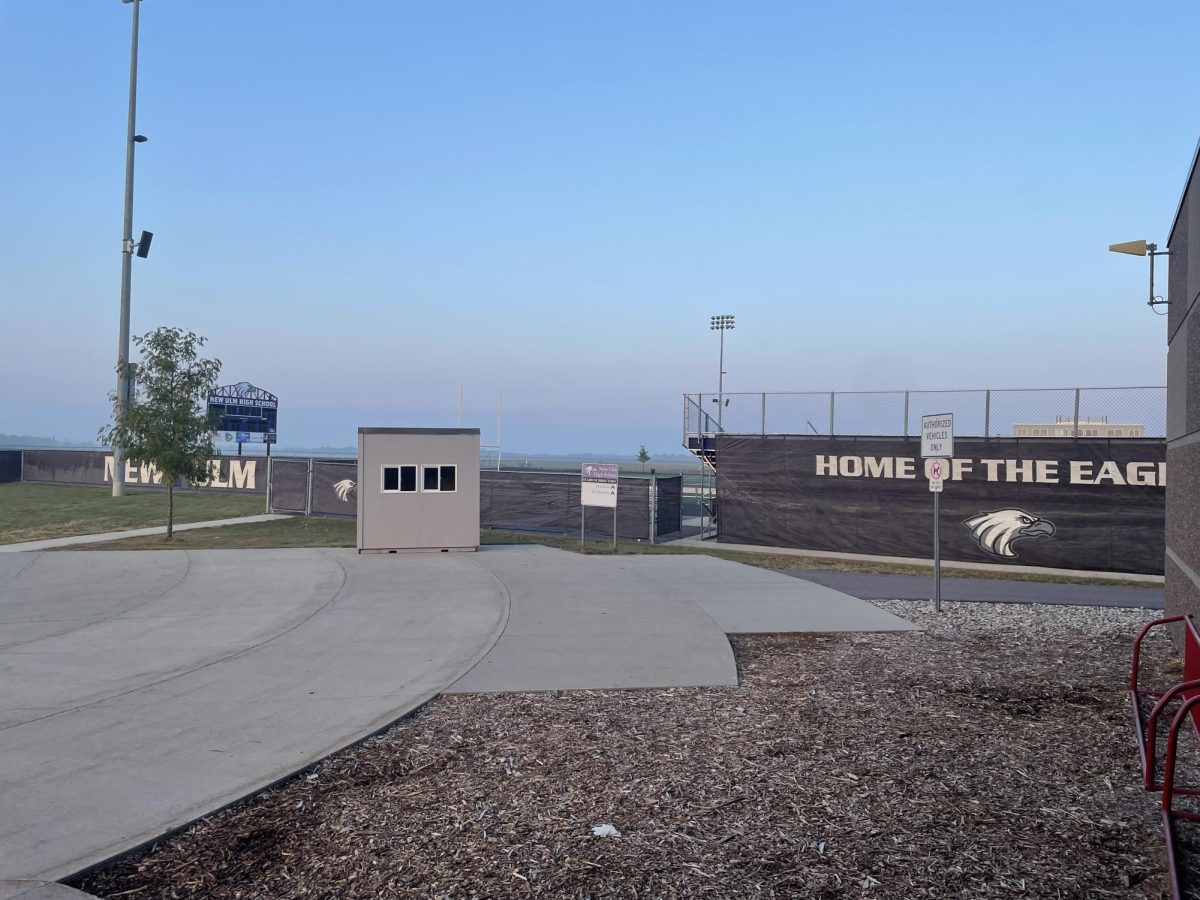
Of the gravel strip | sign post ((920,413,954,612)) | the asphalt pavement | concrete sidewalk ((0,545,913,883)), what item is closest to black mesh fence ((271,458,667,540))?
concrete sidewalk ((0,545,913,883))

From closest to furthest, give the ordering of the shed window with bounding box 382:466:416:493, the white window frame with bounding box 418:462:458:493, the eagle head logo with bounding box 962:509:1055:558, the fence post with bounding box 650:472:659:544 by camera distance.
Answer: the shed window with bounding box 382:466:416:493
the white window frame with bounding box 418:462:458:493
the eagle head logo with bounding box 962:509:1055:558
the fence post with bounding box 650:472:659:544

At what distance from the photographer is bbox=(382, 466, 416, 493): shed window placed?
695 inches

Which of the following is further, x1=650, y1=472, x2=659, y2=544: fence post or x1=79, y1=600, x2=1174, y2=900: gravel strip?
x1=650, y1=472, x2=659, y2=544: fence post

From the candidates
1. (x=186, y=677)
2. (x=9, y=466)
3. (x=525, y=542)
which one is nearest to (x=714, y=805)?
(x=186, y=677)

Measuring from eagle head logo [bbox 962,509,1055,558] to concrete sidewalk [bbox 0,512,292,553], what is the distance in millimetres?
18145

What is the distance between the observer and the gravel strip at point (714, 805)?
4.58 m

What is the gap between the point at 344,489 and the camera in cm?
2697

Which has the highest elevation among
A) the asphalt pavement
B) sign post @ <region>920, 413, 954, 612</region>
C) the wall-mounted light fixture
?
the wall-mounted light fixture

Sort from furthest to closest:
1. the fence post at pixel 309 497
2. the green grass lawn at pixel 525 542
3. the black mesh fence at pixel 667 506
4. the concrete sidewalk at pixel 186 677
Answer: the fence post at pixel 309 497 < the black mesh fence at pixel 667 506 < the green grass lawn at pixel 525 542 < the concrete sidewalk at pixel 186 677

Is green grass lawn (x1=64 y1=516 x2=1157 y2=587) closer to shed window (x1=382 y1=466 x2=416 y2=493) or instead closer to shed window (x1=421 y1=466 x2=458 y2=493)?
shed window (x1=382 y1=466 x2=416 y2=493)

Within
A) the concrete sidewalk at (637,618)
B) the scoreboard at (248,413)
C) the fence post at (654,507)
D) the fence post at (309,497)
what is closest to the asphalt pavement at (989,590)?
the concrete sidewalk at (637,618)

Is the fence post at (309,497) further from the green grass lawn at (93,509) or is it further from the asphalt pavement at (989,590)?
the asphalt pavement at (989,590)

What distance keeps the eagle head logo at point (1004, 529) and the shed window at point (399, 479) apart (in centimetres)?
1289

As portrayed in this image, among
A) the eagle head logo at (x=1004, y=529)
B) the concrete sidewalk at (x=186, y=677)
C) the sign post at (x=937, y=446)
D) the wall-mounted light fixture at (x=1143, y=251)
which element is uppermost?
the wall-mounted light fixture at (x=1143, y=251)
